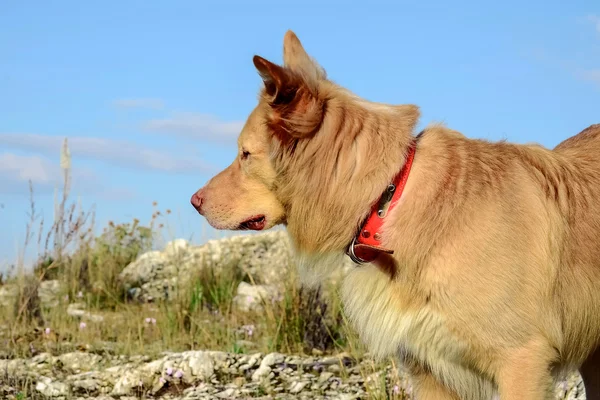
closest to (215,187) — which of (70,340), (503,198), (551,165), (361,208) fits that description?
(361,208)

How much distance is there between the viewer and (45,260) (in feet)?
36.1

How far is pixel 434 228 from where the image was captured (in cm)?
399

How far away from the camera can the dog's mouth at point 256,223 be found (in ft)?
14.5

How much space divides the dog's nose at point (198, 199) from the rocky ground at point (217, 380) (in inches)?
69.6

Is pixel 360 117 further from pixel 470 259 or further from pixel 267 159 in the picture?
pixel 470 259

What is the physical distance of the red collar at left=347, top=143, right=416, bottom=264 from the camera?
4.04 m

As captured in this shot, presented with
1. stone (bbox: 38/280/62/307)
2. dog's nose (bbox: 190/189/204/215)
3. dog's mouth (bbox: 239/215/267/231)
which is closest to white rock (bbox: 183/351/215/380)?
dog's nose (bbox: 190/189/204/215)

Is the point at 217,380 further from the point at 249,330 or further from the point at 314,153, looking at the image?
the point at 314,153

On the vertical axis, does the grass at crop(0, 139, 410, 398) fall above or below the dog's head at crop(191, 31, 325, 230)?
below

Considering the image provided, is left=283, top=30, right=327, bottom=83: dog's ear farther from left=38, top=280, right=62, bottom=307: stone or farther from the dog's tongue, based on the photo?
left=38, top=280, right=62, bottom=307: stone

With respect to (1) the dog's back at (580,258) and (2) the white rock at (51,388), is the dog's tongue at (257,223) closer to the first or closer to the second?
(1) the dog's back at (580,258)

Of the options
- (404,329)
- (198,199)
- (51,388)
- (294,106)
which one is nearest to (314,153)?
(294,106)

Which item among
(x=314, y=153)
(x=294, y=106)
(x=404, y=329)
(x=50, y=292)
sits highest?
(x=294, y=106)

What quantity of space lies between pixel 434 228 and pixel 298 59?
48.5 inches
